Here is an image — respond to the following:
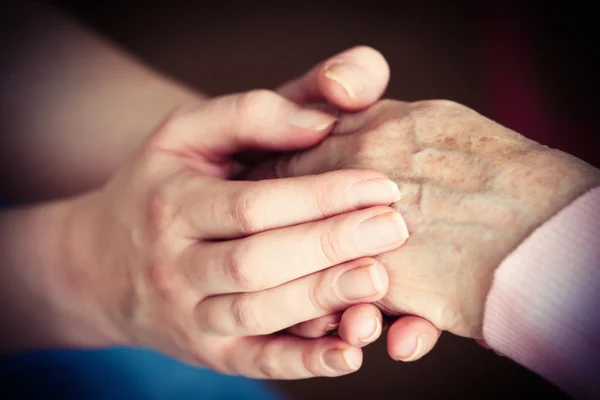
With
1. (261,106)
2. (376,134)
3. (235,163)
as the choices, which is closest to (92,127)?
(235,163)

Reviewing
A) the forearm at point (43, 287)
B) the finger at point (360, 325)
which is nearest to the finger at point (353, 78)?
the finger at point (360, 325)

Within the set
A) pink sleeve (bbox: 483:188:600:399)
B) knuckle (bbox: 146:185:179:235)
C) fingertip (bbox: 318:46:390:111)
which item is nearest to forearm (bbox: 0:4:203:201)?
knuckle (bbox: 146:185:179:235)

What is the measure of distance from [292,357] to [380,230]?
7.5 inches

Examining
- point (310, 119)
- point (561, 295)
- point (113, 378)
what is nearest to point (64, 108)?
point (113, 378)

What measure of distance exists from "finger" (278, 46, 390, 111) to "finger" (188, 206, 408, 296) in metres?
0.19

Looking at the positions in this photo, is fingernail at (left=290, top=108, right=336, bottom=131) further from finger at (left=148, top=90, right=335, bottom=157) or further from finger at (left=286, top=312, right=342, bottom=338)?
finger at (left=286, top=312, right=342, bottom=338)

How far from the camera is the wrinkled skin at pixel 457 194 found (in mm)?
538

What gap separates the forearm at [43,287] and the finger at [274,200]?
0.97 ft

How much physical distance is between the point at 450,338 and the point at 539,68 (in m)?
0.80

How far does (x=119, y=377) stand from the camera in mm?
952

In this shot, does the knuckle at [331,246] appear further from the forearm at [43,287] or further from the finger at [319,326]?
the forearm at [43,287]

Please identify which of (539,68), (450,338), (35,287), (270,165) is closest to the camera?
(270,165)

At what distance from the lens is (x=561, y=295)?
50 centimetres

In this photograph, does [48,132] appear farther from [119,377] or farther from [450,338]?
[450,338]
